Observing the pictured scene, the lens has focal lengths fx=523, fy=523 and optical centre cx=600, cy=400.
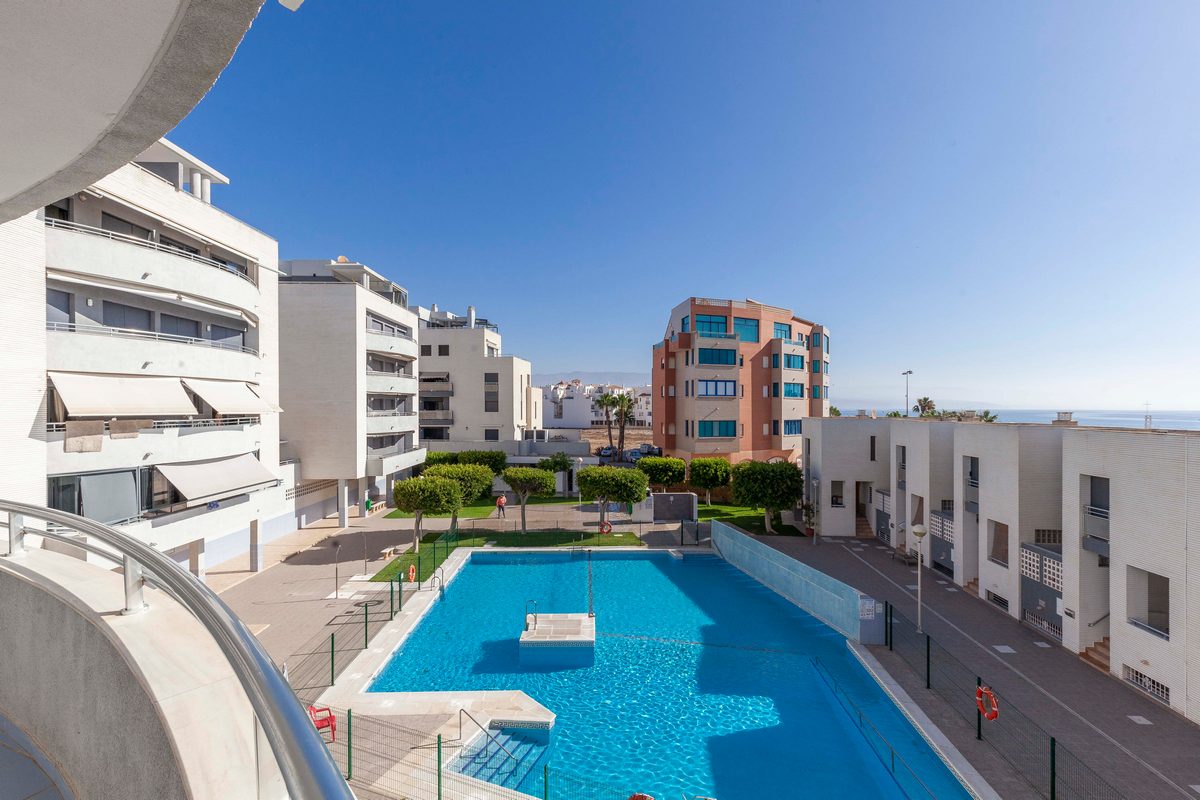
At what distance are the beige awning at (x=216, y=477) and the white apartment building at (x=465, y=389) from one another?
89.7ft

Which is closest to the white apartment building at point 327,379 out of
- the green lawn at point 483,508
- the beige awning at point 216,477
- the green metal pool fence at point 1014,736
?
the green lawn at point 483,508

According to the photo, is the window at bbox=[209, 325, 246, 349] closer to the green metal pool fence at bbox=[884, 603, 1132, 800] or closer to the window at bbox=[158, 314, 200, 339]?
the window at bbox=[158, 314, 200, 339]

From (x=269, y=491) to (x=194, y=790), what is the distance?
21207 mm

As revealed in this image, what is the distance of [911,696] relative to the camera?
1309 centimetres

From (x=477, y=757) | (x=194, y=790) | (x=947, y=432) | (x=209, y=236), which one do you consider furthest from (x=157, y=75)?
(x=947, y=432)

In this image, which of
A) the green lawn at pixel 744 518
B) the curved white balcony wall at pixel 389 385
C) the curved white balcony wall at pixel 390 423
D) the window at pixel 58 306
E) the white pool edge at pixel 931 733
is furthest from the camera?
the curved white balcony wall at pixel 389 385

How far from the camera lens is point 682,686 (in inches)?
577

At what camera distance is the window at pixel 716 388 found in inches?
1587

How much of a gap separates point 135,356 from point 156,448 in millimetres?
2902

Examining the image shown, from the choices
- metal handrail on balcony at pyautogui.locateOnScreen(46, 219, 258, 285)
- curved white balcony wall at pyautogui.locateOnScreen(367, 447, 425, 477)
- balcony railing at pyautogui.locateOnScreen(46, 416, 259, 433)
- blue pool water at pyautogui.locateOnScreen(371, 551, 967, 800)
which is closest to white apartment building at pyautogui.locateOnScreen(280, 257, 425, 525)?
curved white balcony wall at pyautogui.locateOnScreen(367, 447, 425, 477)

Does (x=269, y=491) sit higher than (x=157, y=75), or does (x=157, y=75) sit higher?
(x=157, y=75)

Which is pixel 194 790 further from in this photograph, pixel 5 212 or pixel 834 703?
pixel 834 703

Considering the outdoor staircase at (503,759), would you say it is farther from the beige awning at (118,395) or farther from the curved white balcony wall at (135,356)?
the curved white balcony wall at (135,356)

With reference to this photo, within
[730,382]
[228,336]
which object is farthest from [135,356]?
[730,382]
